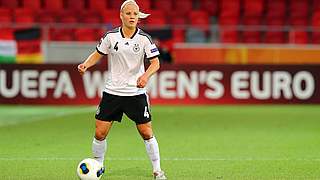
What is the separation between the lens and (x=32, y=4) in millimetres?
27188

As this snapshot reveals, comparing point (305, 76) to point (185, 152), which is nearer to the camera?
point (185, 152)

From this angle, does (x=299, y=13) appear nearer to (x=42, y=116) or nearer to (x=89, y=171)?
(x=42, y=116)

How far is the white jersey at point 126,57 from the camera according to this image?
862 centimetres

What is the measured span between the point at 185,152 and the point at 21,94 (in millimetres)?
10986

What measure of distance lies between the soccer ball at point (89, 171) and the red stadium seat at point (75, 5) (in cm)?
1911

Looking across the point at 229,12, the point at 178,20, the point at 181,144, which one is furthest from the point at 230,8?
the point at 181,144

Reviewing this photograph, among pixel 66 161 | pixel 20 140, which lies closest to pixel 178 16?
pixel 20 140

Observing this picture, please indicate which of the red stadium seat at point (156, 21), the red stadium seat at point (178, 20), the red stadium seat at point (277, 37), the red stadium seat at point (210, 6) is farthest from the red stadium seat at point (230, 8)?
the red stadium seat at point (277, 37)

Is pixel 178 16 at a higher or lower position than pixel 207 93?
higher

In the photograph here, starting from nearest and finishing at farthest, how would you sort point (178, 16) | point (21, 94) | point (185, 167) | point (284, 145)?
point (185, 167)
point (284, 145)
point (21, 94)
point (178, 16)

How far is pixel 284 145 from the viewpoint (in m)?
12.4

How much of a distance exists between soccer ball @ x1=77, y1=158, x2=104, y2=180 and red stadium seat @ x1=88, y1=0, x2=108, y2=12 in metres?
19.6

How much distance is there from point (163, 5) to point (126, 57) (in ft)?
64.7

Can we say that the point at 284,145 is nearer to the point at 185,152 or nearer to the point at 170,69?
the point at 185,152
